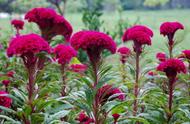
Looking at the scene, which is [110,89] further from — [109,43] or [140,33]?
[140,33]

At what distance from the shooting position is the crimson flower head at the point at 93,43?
144 centimetres

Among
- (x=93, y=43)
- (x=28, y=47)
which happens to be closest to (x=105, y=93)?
(x=93, y=43)

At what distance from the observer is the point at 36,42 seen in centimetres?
143

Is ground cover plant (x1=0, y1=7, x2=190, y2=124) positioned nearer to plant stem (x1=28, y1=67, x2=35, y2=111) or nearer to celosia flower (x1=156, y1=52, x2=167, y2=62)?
plant stem (x1=28, y1=67, x2=35, y2=111)

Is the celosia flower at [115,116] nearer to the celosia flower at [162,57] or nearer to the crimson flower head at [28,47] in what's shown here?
the crimson flower head at [28,47]

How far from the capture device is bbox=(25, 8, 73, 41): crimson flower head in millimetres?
1863

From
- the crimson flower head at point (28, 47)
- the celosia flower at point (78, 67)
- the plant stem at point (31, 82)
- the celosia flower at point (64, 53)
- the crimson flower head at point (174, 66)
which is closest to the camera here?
the crimson flower head at point (28, 47)

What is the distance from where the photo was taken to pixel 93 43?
1.44m

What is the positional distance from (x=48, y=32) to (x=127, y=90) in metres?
0.53

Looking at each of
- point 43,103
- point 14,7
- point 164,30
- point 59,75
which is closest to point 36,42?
point 43,103

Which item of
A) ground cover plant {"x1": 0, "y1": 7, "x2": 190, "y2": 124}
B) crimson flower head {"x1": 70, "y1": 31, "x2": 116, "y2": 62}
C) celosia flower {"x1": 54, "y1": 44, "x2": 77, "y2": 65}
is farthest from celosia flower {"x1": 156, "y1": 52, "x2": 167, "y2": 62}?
crimson flower head {"x1": 70, "y1": 31, "x2": 116, "y2": 62}

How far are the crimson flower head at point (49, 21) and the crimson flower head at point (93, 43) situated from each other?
15.5 inches

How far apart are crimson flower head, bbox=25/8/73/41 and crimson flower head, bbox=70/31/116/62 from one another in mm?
393

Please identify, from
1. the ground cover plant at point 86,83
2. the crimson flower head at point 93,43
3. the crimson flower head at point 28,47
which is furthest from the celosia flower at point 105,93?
the crimson flower head at point 28,47
